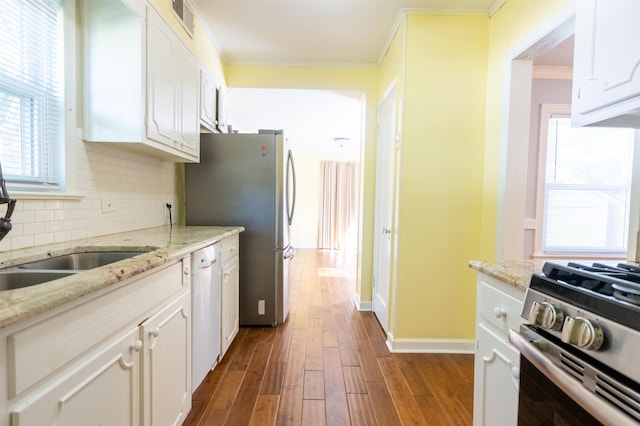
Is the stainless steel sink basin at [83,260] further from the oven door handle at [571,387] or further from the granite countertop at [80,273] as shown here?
the oven door handle at [571,387]

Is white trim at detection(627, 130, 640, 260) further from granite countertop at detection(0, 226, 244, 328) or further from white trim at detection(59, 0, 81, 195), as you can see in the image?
white trim at detection(59, 0, 81, 195)

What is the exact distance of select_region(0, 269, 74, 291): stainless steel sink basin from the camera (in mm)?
957

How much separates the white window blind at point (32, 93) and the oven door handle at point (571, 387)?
1.91m

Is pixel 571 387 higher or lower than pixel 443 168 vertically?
lower

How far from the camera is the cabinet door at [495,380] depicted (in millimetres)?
942

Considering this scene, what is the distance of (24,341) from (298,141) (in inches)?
226

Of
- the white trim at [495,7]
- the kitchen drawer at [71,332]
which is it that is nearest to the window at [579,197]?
the white trim at [495,7]

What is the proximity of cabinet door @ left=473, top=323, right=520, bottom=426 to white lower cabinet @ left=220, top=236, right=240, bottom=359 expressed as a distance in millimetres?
1593

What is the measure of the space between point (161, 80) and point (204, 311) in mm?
1368

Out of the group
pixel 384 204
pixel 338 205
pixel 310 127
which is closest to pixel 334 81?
pixel 384 204

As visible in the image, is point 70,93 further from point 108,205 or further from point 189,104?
point 189,104

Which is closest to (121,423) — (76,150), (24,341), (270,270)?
(24,341)

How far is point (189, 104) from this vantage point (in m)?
2.08

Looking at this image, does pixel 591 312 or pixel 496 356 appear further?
pixel 496 356
